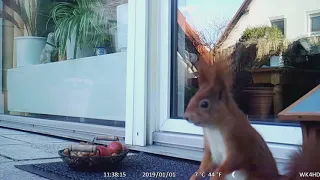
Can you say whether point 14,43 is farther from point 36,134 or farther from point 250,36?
point 250,36

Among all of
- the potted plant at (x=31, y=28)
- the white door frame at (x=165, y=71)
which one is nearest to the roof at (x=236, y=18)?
the white door frame at (x=165, y=71)

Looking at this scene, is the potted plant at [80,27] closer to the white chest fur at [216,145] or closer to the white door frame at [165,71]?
the white door frame at [165,71]

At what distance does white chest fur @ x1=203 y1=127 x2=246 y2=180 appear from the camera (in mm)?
524

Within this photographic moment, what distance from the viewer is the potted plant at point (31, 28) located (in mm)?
2764

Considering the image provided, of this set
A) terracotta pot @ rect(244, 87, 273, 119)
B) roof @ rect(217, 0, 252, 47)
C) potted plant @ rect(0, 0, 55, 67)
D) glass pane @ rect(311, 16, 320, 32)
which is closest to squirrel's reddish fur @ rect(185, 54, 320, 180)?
terracotta pot @ rect(244, 87, 273, 119)

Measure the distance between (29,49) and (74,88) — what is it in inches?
29.4

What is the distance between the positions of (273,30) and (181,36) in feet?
2.29

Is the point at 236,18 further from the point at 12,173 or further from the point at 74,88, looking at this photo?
the point at 12,173

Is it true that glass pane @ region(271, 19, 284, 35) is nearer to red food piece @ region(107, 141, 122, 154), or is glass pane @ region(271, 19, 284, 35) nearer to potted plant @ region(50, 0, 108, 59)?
potted plant @ region(50, 0, 108, 59)

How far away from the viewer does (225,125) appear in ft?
1.71

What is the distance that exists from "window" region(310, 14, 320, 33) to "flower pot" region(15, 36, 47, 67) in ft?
5.74

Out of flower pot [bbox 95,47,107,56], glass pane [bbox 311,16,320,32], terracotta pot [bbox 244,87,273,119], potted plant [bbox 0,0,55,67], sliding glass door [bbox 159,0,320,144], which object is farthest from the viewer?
potted plant [bbox 0,0,55,67]

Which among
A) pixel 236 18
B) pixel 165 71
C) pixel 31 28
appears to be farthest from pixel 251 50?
pixel 31 28

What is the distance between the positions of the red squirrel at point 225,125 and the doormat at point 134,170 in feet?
1.81
